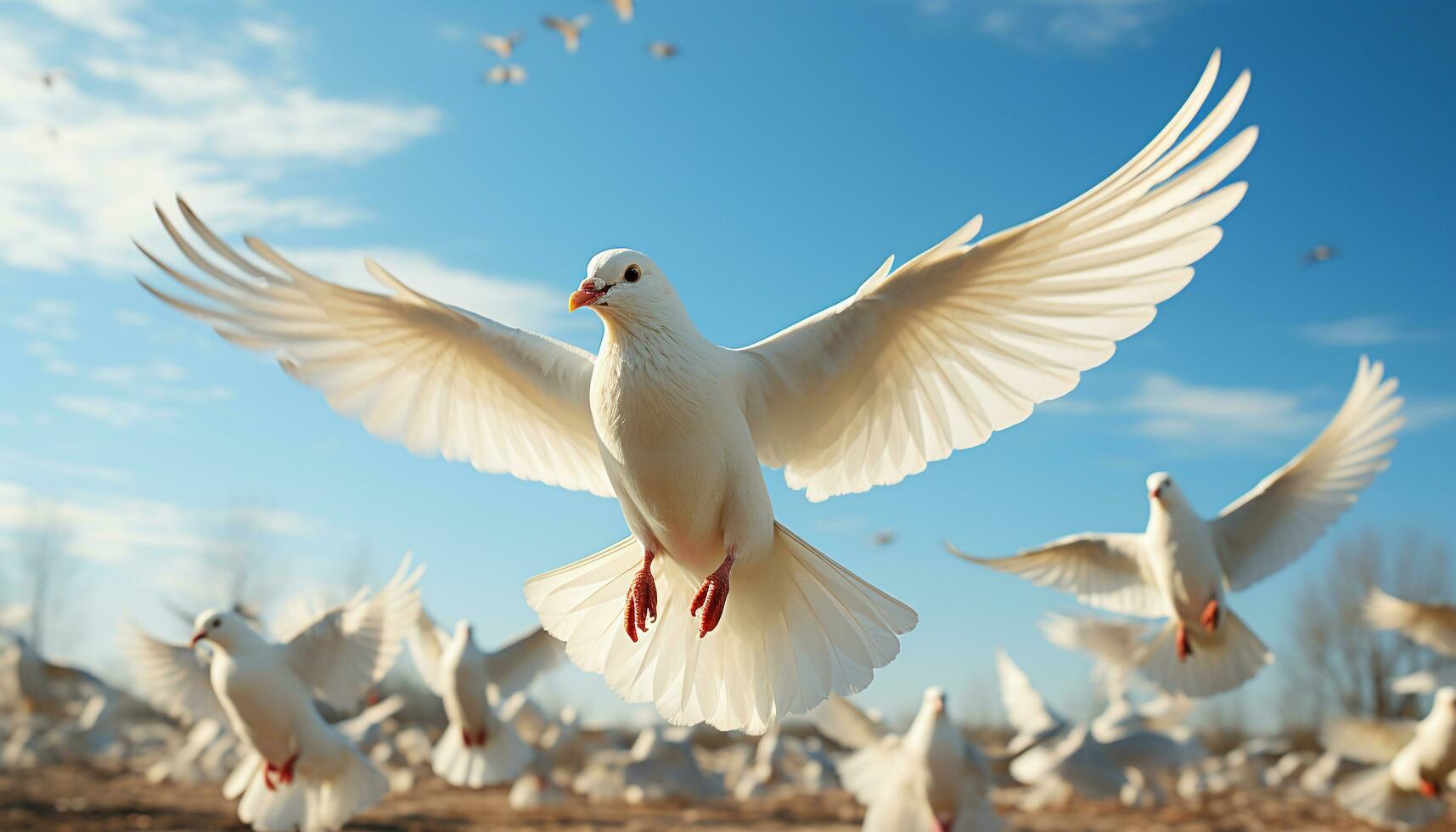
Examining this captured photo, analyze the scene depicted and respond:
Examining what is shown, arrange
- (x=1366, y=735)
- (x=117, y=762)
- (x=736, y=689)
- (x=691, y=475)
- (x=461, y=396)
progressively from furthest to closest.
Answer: (x=117, y=762)
(x=1366, y=735)
(x=461, y=396)
(x=736, y=689)
(x=691, y=475)

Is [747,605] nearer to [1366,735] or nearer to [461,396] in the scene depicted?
[461,396]

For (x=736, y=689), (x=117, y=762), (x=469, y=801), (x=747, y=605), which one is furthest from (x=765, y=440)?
(x=117, y=762)

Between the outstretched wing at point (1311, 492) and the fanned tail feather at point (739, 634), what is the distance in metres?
6.41

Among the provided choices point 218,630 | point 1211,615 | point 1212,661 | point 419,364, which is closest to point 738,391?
point 419,364

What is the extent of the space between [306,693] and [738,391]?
6.97 metres

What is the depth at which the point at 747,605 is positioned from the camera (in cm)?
404

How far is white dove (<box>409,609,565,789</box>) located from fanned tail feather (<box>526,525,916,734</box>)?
8792 mm

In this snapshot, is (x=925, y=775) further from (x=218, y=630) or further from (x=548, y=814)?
(x=548, y=814)

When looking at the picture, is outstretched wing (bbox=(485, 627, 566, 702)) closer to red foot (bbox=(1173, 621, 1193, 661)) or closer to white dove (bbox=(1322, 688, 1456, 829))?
red foot (bbox=(1173, 621, 1193, 661))

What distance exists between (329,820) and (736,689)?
6.67m

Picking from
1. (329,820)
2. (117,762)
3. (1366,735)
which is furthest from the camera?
(117,762)

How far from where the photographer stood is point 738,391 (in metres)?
3.81

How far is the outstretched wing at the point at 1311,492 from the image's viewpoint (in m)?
8.59

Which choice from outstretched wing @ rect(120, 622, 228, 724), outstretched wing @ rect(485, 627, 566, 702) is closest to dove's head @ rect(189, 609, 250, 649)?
outstretched wing @ rect(120, 622, 228, 724)
